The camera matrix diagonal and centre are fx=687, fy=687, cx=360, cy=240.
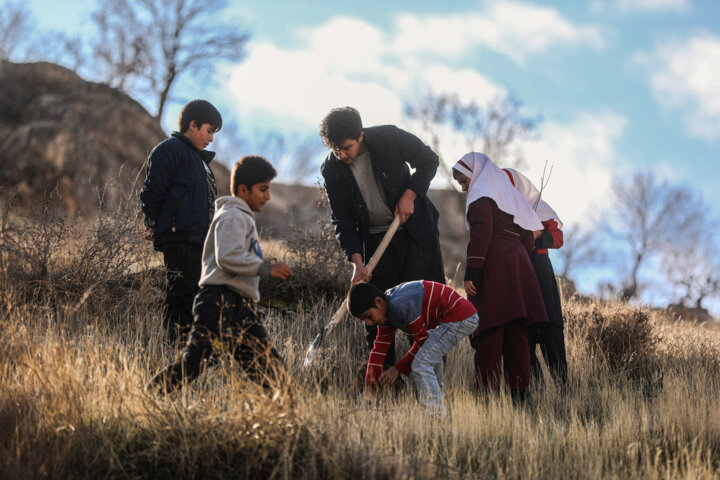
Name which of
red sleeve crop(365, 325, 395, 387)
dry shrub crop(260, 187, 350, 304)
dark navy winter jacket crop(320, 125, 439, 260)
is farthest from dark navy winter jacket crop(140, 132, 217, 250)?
dry shrub crop(260, 187, 350, 304)

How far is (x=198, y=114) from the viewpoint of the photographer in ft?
16.8

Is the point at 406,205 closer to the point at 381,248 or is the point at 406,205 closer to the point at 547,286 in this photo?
the point at 381,248

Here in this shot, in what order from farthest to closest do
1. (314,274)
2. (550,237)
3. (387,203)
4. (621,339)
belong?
1. (314,274)
2. (621,339)
3. (550,237)
4. (387,203)

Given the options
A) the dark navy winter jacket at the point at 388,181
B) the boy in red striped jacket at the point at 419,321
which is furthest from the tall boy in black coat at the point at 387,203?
the boy in red striped jacket at the point at 419,321

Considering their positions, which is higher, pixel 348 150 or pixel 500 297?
pixel 348 150

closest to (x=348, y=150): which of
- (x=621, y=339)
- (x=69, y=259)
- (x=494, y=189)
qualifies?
(x=494, y=189)

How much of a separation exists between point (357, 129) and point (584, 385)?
9.65 feet

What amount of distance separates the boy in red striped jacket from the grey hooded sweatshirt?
0.91m

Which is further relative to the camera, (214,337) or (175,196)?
(175,196)

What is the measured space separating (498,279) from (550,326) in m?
0.75

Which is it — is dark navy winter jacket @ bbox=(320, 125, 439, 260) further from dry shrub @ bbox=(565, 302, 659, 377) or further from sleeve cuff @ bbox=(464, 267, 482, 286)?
dry shrub @ bbox=(565, 302, 659, 377)

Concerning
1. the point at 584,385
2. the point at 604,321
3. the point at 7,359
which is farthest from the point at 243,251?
→ the point at 604,321

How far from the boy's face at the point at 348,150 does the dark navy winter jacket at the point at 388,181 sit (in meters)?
0.19

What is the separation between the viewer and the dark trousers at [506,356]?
4.99 meters
